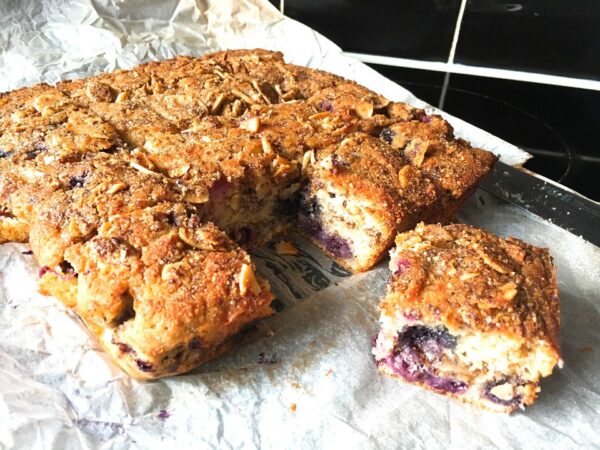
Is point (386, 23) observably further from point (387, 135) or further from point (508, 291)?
point (508, 291)

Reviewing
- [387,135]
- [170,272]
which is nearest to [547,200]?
[387,135]

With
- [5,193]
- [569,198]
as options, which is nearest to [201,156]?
[5,193]

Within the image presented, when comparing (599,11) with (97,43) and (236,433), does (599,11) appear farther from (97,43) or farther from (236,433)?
(236,433)

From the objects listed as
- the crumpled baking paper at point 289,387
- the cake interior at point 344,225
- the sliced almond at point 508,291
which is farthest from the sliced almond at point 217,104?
the sliced almond at point 508,291

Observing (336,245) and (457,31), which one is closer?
(336,245)

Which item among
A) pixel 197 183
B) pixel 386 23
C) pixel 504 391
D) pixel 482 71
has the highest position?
pixel 386 23

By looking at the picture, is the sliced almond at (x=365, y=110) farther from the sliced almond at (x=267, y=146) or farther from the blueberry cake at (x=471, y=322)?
the blueberry cake at (x=471, y=322)
